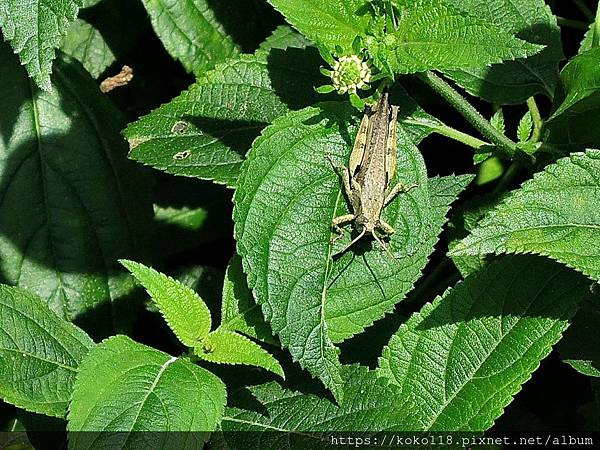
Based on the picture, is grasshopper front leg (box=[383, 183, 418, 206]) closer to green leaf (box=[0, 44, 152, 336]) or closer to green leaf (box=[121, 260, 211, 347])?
green leaf (box=[121, 260, 211, 347])

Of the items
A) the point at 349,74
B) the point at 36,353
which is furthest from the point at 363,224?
the point at 36,353

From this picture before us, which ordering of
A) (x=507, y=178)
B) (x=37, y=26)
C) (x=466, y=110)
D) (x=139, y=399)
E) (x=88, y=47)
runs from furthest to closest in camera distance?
(x=88, y=47) → (x=507, y=178) → (x=466, y=110) → (x=37, y=26) → (x=139, y=399)

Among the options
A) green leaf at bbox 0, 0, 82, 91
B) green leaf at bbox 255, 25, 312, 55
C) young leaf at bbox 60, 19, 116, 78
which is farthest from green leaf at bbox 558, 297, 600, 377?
young leaf at bbox 60, 19, 116, 78

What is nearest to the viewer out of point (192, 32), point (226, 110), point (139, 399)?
point (139, 399)

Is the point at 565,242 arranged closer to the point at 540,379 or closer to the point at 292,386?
the point at 292,386

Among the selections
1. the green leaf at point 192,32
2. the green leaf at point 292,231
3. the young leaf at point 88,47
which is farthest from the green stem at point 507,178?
the young leaf at point 88,47

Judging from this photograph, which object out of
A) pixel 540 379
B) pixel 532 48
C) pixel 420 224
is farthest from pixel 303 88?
pixel 540 379

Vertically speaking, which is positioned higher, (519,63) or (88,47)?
(88,47)

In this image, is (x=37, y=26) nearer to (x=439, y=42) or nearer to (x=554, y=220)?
(x=439, y=42)
